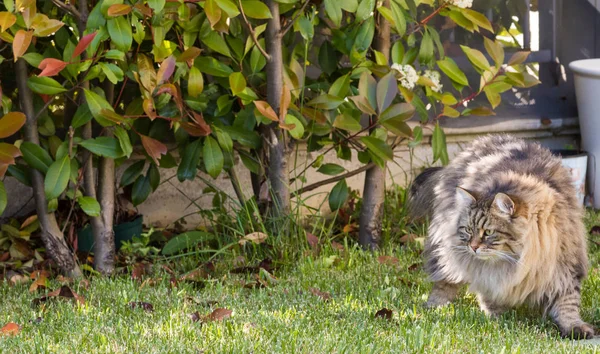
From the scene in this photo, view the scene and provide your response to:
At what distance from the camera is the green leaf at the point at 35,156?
375 centimetres

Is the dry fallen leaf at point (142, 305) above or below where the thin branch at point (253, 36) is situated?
below

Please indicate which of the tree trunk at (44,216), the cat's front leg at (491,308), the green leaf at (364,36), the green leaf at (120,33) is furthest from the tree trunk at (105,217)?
the cat's front leg at (491,308)

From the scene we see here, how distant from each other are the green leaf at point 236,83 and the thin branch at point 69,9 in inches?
28.5

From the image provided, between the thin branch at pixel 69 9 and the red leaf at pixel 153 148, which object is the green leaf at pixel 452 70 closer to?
the red leaf at pixel 153 148

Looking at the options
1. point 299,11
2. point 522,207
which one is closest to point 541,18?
point 299,11

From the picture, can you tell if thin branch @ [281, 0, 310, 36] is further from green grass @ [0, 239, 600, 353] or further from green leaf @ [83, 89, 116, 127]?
green grass @ [0, 239, 600, 353]

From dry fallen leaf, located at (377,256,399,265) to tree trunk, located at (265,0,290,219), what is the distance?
0.53 meters

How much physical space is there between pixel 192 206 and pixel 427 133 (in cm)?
164

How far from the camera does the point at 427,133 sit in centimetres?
552

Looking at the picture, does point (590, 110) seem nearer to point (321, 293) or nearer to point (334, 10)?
point (334, 10)

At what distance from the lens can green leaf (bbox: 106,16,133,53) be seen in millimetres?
3406

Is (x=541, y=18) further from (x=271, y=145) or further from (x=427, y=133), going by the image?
(x=271, y=145)

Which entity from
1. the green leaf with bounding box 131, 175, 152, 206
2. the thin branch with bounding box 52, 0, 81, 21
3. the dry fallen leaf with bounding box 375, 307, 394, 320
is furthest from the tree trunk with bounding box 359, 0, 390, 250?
the thin branch with bounding box 52, 0, 81, 21

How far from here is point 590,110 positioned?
5672 mm
